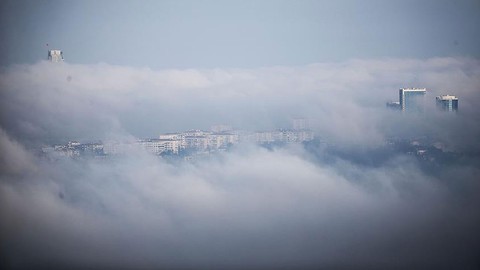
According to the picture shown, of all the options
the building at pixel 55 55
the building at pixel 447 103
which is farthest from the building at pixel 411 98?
the building at pixel 55 55

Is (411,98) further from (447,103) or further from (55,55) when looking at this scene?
(55,55)

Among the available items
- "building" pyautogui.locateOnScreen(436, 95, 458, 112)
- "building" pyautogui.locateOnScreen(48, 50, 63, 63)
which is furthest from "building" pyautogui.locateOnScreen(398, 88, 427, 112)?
"building" pyautogui.locateOnScreen(48, 50, 63, 63)

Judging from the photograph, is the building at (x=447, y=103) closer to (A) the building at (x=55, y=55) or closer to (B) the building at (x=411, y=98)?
(B) the building at (x=411, y=98)

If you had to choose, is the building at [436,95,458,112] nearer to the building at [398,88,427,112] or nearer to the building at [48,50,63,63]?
the building at [398,88,427,112]

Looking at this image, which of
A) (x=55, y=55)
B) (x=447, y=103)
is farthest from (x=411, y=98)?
(x=55, y=55)
